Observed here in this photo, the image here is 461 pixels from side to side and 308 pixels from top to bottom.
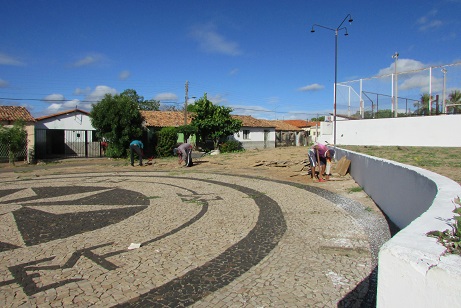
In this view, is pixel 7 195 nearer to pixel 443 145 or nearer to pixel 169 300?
pixel 169 300

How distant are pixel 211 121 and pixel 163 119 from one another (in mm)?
7303

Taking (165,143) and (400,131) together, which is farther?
(165,143)

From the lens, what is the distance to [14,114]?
24.9 m

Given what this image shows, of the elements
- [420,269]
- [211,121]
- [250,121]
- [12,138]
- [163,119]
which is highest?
[250,121]

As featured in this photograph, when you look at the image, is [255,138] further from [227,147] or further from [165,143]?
[165,143]

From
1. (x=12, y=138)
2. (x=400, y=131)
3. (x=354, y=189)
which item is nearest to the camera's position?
(x=354, y=189)

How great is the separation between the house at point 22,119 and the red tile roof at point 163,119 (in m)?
11.0

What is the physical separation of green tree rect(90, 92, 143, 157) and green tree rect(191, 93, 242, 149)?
7791 mm

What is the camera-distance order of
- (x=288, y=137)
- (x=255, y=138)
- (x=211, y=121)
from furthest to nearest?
(x=288, y=137)
(x=255, y=138)
(x=211, y=121)

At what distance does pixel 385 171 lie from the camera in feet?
22.3

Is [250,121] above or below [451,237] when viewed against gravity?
above

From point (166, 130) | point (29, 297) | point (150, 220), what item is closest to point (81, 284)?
point (29, 297)

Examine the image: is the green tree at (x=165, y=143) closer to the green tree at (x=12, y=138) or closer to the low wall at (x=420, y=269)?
the green tree at (x=12, y=138)

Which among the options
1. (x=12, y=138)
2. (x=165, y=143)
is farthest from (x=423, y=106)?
(x=12, y=138)
